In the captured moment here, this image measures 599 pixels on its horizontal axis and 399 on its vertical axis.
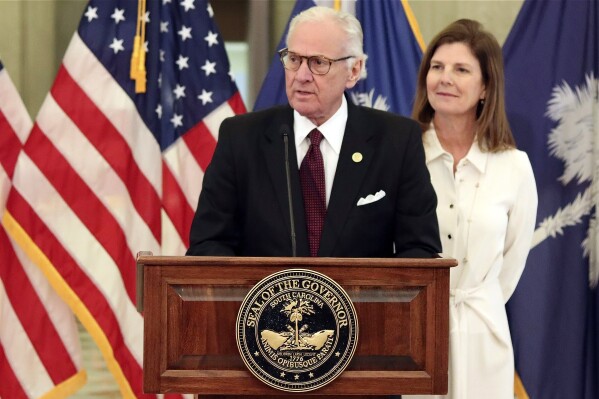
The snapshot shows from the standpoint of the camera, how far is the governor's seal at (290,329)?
192 cm

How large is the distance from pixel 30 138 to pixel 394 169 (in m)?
2.16

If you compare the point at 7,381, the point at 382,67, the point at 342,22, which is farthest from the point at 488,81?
the point at 7,381

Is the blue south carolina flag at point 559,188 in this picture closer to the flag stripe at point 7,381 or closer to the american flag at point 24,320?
the american flag at point 24,320

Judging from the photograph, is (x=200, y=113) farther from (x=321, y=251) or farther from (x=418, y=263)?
(x=418, y=263)

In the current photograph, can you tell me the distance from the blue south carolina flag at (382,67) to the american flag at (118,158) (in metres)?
0.28

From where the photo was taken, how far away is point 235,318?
1.96m

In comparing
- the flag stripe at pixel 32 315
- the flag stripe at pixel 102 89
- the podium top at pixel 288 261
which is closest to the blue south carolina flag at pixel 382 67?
the flag stripe at pixel 102 89

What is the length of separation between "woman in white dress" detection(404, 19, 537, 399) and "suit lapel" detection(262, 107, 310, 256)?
94 centimetres

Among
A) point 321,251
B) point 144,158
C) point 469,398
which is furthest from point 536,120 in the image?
point 321,251

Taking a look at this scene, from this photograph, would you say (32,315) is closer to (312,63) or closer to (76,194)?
(76,194)

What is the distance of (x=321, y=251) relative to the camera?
2271mm

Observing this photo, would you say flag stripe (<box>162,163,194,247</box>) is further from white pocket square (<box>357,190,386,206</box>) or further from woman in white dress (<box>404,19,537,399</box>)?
white pocket square (<box>357,190,386,206</box>)

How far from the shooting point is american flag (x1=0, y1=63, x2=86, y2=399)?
3984 millimetres

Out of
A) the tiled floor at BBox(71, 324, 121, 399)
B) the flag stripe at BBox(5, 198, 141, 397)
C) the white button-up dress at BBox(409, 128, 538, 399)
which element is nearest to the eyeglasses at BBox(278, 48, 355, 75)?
the white button-up dress at BBox(409, 128, 538, 399)
